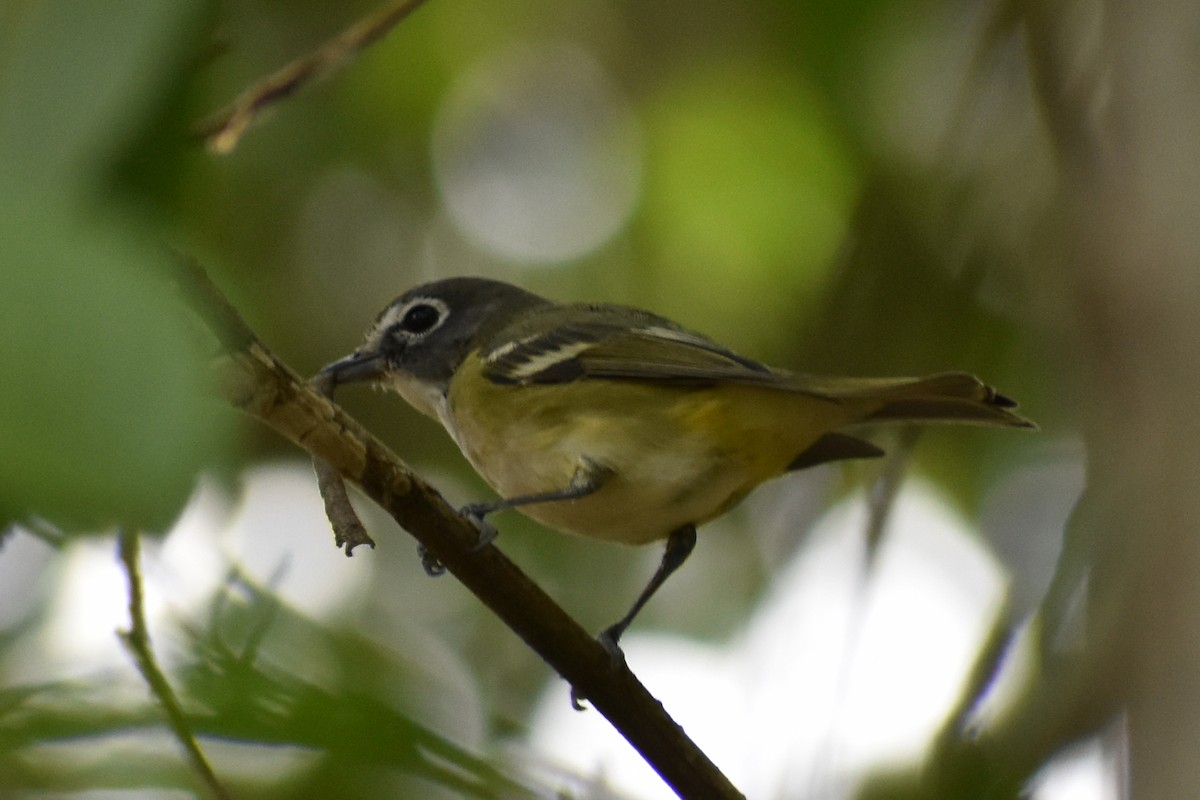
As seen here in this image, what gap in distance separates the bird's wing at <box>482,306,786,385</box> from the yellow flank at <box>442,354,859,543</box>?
0.04 meters

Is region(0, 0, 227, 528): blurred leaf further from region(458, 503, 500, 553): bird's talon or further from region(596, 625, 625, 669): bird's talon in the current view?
region(596, 625, 625, 669): bird's talon

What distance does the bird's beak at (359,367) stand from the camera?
12.3ft

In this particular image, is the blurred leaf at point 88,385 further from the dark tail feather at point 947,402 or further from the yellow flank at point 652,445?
the yellow flank at point 652,445

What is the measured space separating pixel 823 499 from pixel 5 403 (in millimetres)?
3629

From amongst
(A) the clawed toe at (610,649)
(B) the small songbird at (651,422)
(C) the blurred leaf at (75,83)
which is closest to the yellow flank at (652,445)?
(B) the small songbird at (651,422)

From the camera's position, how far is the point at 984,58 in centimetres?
312

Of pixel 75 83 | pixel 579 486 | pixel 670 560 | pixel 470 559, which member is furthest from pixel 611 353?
pixel 75 83

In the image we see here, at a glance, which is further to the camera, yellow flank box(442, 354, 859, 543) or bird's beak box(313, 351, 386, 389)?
bird's beak box(313, 351, 386, 389)

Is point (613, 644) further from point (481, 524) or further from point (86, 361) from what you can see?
point (86, 361)

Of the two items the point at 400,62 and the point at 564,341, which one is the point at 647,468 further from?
the point at 400,62

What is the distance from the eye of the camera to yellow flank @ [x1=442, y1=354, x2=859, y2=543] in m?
3.05

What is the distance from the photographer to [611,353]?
131 inches

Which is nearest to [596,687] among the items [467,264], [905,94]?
[905,94]

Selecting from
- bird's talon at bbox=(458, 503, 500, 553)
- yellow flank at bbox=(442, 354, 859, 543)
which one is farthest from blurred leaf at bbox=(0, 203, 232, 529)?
yellow flank at bbox=(442, 354, 859, 543)
